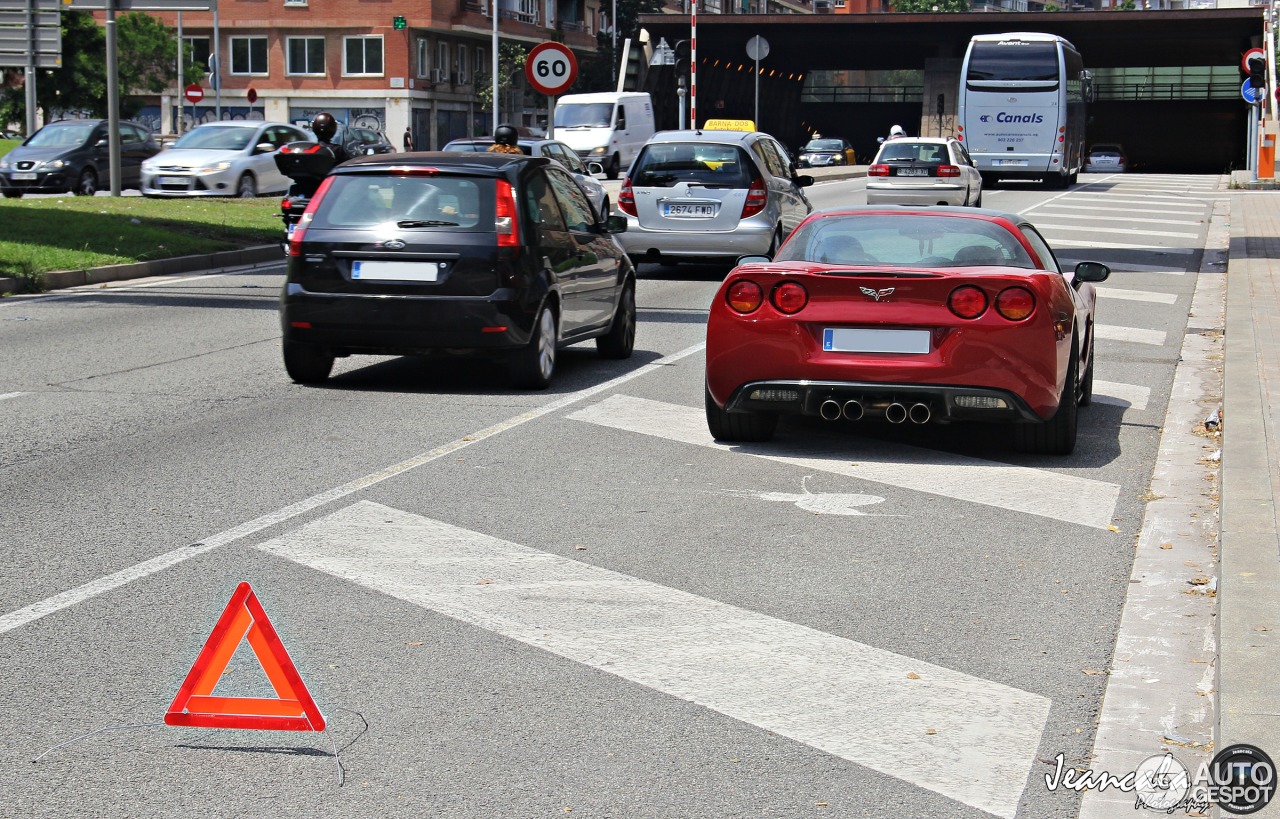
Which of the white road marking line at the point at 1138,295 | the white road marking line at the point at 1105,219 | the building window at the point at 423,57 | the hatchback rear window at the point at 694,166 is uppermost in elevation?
the building window at the point at 423,57

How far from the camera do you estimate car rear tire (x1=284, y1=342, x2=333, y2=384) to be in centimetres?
1129

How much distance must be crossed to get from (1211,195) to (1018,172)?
5.30m

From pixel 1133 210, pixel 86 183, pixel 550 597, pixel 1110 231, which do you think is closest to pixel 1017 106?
pixel 1133 210

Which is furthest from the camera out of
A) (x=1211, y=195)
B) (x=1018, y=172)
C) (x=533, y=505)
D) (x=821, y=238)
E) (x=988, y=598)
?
(x=1018, y=172)

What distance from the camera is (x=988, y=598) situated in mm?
6160

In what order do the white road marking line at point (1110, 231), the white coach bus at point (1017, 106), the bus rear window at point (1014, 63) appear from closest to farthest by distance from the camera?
the white road marking line at point (1110, 231)
the white coach bus at point (1017, 106)
the bus rear window at point (1014, 63)

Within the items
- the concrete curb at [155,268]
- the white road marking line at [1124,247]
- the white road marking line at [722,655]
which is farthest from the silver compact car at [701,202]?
the white road marking line at [722,655]

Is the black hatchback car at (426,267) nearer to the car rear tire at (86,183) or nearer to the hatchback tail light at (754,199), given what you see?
the hatchback tail light at (754,199)

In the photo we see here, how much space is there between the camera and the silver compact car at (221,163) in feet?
Answer: 102

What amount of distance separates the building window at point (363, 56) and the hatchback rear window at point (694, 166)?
59061mm

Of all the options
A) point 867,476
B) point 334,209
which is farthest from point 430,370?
point 867,476

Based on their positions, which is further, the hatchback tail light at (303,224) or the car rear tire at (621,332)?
the car rear tire at (621,332)

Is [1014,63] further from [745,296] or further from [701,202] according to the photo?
[745,296]

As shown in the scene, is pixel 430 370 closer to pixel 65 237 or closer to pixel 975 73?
pixel 65 237
